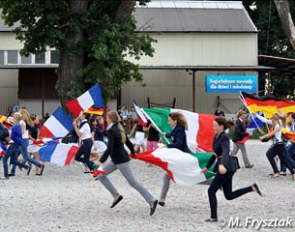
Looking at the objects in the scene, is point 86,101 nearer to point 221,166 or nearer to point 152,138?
point 152,138

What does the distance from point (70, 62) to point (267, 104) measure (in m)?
7.47

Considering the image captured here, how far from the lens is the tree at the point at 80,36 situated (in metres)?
22.4

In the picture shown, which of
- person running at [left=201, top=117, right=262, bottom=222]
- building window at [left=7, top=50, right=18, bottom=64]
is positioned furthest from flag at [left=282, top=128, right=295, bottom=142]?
building window at [left=7, top=50, right=18, bottom=64]

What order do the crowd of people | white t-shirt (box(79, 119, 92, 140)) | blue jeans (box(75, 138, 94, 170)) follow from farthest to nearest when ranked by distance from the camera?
blue jeans (box(75, 138, 94, 170)), white t-shirt (box(79, 119, 92, 140)), the crowd of people

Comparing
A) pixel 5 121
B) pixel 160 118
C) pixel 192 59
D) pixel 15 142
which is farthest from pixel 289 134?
pixel 192 59

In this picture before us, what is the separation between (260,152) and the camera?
26.1m

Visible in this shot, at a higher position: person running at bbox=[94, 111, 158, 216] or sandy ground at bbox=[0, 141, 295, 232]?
person running at bbox=[94, 111, 158, 216]

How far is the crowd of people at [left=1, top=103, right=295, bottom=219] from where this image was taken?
1004 cm

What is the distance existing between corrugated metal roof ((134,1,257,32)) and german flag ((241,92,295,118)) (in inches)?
999

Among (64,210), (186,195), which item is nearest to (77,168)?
(186,195)

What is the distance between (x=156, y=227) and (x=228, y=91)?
3298cm

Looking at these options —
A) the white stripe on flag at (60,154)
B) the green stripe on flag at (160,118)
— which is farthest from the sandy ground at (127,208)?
the green stripe on flag at (160,118)

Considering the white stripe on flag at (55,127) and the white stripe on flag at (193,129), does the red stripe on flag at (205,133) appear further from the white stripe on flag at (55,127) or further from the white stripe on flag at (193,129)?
the white stripe on flag at (55,127)

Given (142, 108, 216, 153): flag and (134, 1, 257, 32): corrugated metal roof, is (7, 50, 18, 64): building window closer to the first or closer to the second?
(134, 1, 257, 32): corrugated metal roof
